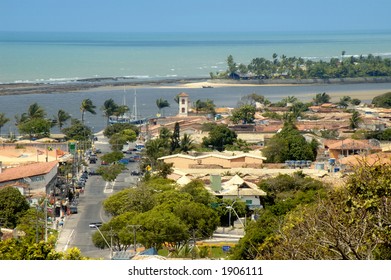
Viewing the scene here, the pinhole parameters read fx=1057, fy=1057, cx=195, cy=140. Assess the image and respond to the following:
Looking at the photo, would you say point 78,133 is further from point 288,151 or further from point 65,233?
point 65,233

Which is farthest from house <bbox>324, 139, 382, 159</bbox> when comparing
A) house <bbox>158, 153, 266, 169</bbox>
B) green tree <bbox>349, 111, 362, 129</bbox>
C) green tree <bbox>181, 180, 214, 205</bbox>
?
green tree <bbox>181, 180, 214, 205</bbox>

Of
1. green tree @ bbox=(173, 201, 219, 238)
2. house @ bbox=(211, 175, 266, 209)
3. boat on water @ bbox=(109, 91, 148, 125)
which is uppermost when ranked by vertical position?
green tree @ bbox=(173, 201, 219, 238)

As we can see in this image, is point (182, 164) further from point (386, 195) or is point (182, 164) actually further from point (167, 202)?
point (386, 195)

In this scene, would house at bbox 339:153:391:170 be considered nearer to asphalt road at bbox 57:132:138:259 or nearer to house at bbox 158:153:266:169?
house at bbox 158:153:266:169

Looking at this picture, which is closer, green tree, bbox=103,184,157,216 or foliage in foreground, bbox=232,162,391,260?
foliage in foreground, bbox=232,162,391,260

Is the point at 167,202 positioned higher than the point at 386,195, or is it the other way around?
the point at 386,195

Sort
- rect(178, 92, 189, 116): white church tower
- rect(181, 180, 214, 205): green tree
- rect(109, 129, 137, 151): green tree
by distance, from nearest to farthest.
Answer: rect(181, 180, 214, 205): green tree < rect(109, 129, 137, 151): green tree < rect(178, 92, 189, 116): white church tower
